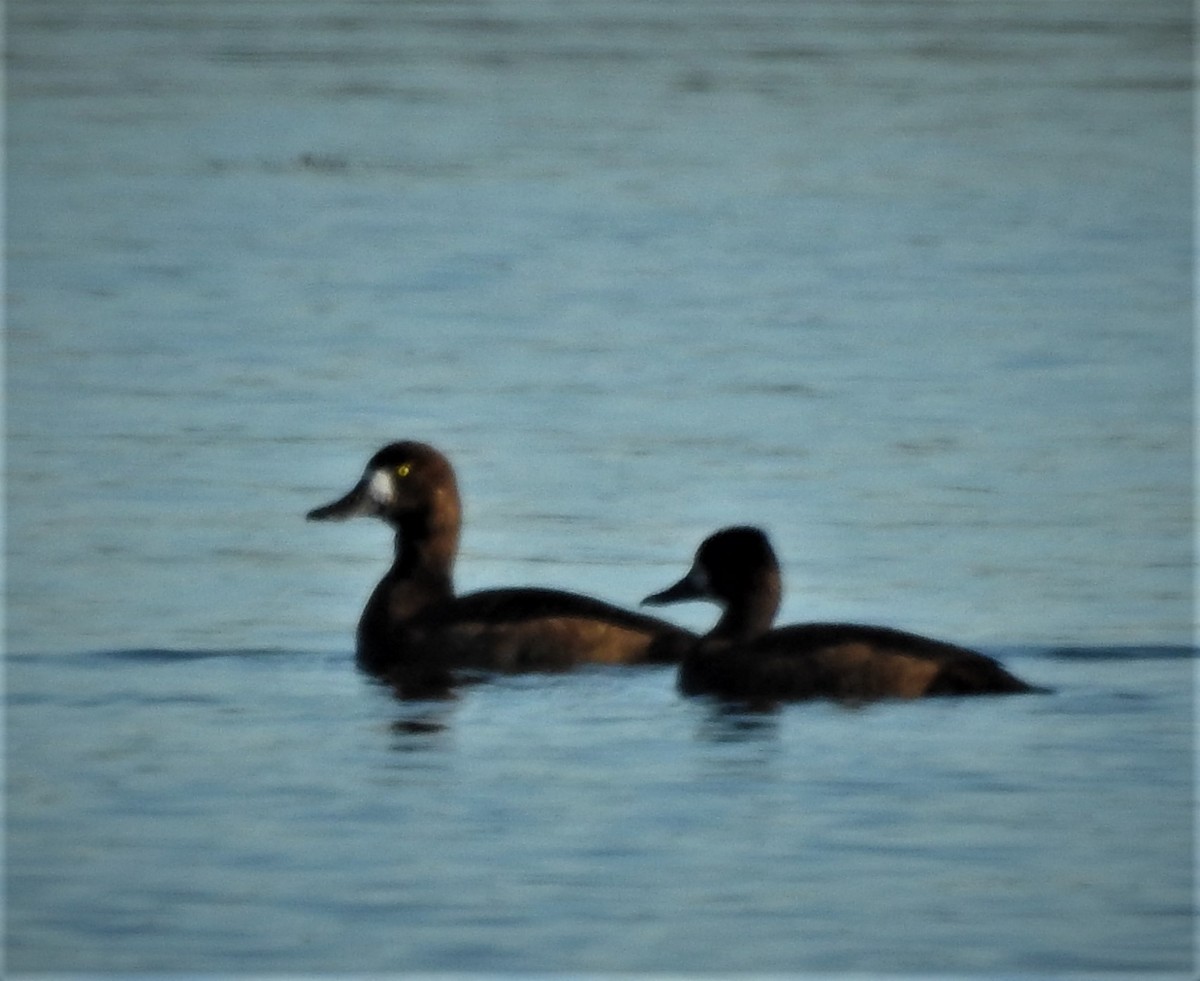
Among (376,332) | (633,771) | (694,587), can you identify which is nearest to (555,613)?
(694,587)

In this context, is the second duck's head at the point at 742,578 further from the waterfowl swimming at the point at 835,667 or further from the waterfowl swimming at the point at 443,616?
the waterfowl swimming at the point at 443,616

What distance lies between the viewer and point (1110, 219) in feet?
71.6

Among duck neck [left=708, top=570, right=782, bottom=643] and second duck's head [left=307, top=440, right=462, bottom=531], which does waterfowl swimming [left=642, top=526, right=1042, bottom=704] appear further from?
second duck's head [left=307, top=440, right=462, bottom=531]

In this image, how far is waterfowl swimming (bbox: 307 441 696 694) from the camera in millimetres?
10281

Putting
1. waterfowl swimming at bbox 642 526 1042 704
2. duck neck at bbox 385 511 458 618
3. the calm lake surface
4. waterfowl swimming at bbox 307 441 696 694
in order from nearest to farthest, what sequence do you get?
the calm lake surface → waterfowl swimming at bbox 642 526 1042 704 → waterfowl swimming at bbox 307 441 696 694 → duck neck at bbox 385 511 458 618

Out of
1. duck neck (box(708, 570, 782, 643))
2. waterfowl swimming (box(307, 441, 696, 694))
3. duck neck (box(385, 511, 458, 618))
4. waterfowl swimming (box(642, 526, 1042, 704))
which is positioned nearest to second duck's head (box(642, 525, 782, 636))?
duck neck (box(708, 570, 782, 643))

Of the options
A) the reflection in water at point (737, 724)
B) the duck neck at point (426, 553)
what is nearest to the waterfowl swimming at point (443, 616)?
the duck neck at point (426, 553)

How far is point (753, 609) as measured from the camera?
1019 cm

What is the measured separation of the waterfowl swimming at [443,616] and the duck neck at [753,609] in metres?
0.28

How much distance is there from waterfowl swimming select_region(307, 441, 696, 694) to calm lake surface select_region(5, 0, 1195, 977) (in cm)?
18

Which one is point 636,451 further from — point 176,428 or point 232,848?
point 232,848

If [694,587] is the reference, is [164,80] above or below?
above

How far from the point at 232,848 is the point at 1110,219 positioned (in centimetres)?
1487

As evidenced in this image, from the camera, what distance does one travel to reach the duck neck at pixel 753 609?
10.2 meters
